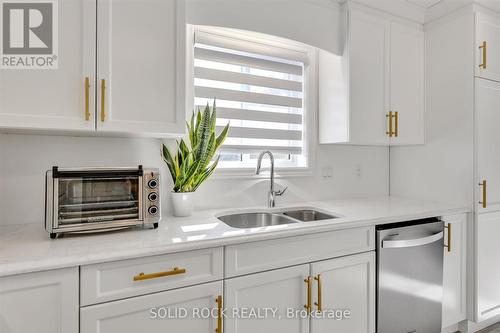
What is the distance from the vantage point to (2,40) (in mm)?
1188

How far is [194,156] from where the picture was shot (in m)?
1.66

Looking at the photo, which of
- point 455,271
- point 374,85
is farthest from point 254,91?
point 455,271

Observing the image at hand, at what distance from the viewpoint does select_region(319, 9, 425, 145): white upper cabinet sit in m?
2.05

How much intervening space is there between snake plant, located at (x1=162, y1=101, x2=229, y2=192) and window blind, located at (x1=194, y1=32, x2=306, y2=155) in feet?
0.99

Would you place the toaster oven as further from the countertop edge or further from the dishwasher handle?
the dishwasher handle

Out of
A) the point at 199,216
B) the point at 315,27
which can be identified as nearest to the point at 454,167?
the point at 315,27

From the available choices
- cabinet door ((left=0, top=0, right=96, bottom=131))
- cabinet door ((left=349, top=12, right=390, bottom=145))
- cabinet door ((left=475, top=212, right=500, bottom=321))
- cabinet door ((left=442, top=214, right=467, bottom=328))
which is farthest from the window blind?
cabinet door ((left=475, top=212, right=500, bottom=321))

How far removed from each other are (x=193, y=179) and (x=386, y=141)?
1.53 m

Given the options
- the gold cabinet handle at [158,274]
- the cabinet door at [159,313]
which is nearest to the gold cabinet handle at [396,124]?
the cabinet door at [159,313]

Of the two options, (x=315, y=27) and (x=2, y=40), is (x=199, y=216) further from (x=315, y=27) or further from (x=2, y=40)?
(x=315, y=27)

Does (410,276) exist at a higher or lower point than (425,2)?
lower

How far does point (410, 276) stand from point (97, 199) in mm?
1893

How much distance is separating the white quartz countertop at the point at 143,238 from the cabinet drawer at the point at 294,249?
0.15ft

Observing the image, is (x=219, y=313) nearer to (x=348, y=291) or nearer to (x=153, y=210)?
(x=153, y=210)
